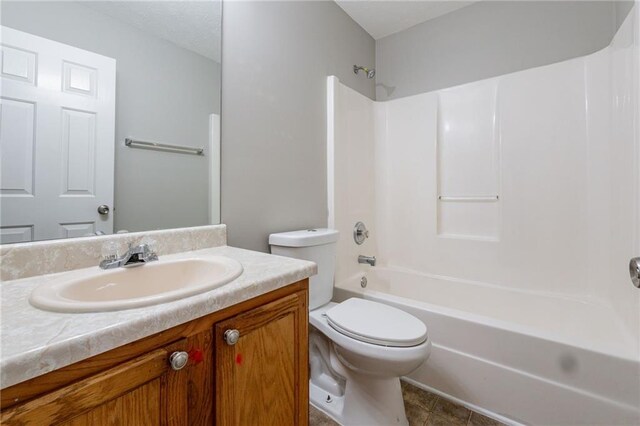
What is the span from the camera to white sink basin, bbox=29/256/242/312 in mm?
524

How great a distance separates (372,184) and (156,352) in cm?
202

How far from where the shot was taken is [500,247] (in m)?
1.86

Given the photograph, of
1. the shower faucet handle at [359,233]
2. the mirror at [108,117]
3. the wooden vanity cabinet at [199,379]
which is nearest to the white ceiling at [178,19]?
the mirror at [108,117]

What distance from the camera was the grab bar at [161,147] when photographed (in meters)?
0.97

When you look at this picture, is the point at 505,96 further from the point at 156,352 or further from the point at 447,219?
the point at 156,352

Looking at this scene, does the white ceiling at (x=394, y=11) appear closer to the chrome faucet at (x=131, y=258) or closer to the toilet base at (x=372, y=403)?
the chrome faucet at (x=131, y=258)

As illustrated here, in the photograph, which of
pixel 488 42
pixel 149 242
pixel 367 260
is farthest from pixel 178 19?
pixel 488 42

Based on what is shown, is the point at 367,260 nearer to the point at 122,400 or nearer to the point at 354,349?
the point at 354,349

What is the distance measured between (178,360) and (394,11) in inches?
96.9

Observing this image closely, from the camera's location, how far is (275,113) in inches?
58.2

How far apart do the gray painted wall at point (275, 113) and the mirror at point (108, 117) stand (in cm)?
9

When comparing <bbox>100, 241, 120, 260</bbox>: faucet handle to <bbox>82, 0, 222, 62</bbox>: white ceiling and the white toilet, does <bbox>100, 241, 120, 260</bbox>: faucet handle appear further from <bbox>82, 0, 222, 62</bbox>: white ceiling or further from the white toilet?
<bbox>82, 0, 222, 62</bbox>: white ceiling

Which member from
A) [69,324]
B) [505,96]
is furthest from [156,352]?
[505,96]

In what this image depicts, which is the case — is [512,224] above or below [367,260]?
above
